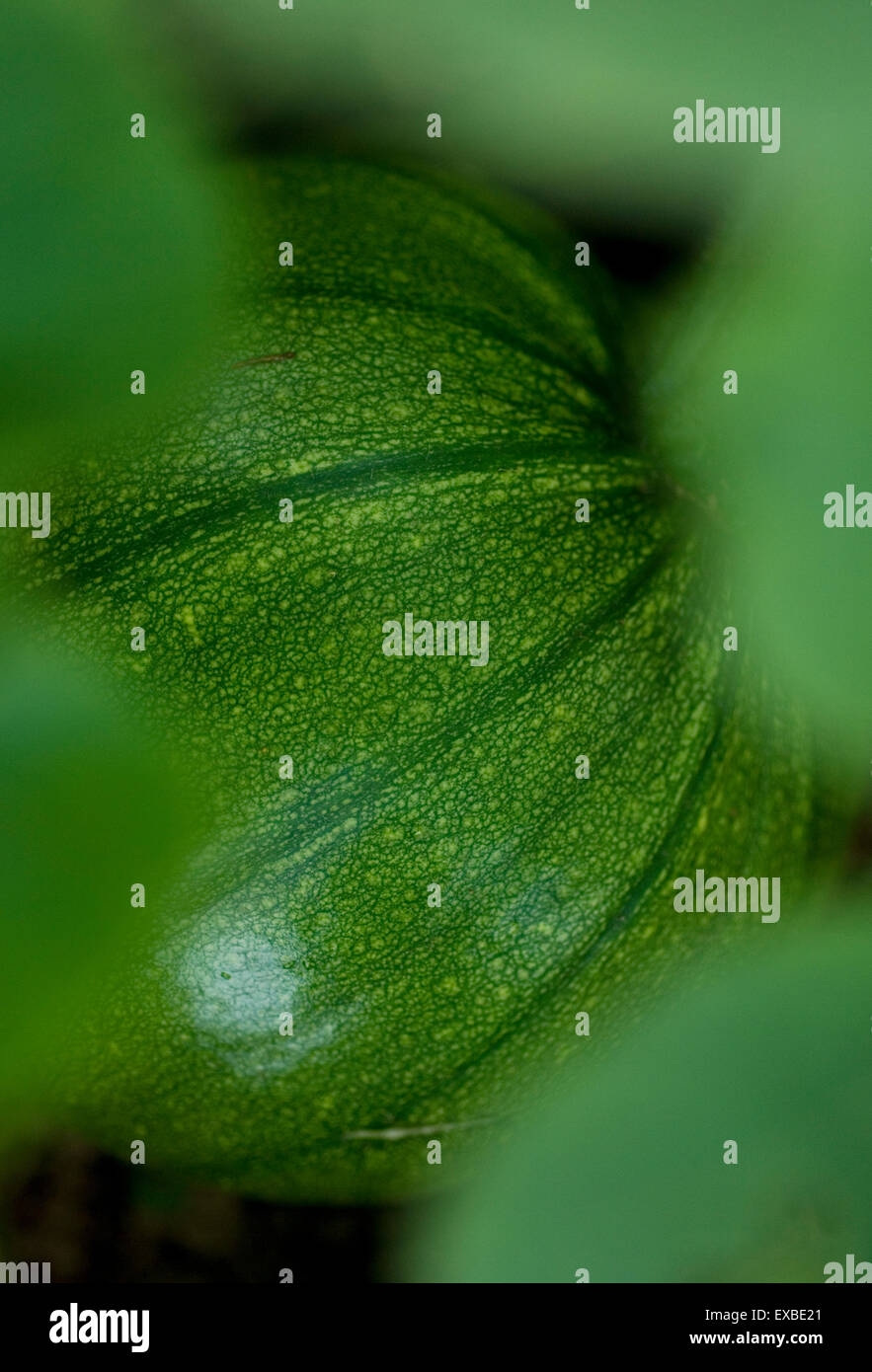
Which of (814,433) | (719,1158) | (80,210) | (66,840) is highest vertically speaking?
(80,210)

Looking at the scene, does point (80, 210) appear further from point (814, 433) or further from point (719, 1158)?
point (719, 1158)

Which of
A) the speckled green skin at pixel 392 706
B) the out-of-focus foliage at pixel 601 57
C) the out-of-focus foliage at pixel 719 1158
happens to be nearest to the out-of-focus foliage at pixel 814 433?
the out-of-focus foliage at pixel 601 57

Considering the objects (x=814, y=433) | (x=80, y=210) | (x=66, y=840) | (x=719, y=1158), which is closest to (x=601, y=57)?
(x=814, y=433)

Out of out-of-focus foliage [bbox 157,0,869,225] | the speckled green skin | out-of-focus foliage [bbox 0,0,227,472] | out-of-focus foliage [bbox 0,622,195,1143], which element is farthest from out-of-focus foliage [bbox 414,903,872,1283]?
out-of-focus foliage [bbox 0,0,227,472]

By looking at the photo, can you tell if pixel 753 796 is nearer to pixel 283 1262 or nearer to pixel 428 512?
pixel 428 512

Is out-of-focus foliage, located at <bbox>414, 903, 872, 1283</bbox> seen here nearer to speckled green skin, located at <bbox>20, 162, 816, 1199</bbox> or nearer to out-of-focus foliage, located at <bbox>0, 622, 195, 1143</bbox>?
speckled green skin, located at <bbox>20, 162, 816, 1199</bbox>

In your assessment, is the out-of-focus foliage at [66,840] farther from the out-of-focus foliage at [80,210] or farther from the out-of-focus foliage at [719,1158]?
the out-of-focus foliage at [719,1158]

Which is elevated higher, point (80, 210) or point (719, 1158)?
point (80, 210)
